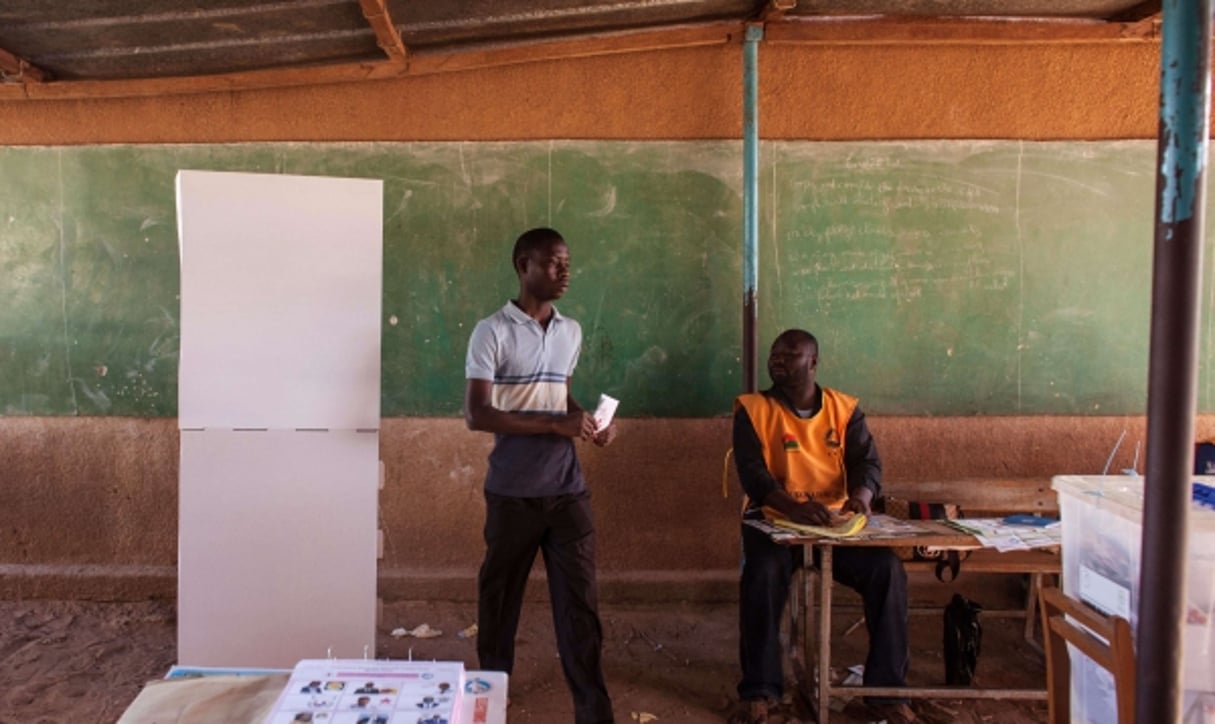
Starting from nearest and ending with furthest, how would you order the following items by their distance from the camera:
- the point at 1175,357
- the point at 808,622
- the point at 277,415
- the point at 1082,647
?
Answer: the point at 1175,357, the point at 1082,647, the point at 277,415, the point at 808,622

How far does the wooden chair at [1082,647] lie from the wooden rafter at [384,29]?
3394mm

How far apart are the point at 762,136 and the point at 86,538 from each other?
4414 mm

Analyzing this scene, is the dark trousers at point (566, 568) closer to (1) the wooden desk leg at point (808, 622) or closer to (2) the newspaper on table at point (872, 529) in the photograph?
(2) the newspaper on table at point (872, 529)

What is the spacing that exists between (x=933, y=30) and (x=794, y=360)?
2100mm

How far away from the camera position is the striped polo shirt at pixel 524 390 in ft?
9.70

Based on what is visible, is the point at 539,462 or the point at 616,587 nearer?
the point at 539,462

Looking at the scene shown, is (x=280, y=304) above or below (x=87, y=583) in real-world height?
above

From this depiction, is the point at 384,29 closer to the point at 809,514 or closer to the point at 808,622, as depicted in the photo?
the point at 809,514

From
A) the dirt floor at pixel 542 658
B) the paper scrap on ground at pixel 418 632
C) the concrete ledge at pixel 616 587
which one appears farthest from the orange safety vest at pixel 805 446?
the paper scrap on ground at pixel 418 632

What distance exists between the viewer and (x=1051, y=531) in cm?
334

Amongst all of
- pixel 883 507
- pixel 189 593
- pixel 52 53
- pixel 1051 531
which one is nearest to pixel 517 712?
pixel 189 593

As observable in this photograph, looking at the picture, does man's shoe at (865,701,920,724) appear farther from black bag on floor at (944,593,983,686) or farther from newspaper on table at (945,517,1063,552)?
newspaper on table at (945,517,1063,552)

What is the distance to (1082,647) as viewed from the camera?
66.3 inches

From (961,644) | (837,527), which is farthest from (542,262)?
(961,644)
